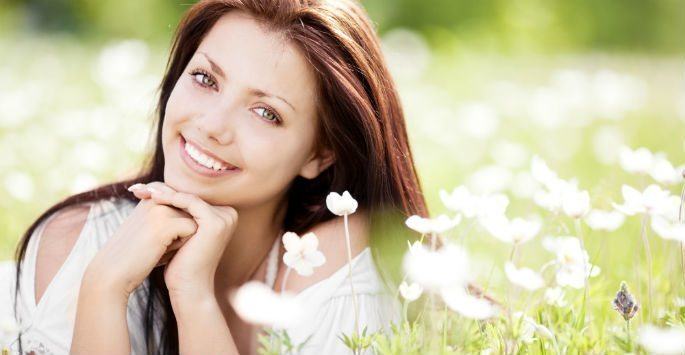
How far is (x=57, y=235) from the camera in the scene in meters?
2.45

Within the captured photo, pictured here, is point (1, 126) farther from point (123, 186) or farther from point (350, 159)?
→ point (350, 159)

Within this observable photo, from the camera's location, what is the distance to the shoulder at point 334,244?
233 cm

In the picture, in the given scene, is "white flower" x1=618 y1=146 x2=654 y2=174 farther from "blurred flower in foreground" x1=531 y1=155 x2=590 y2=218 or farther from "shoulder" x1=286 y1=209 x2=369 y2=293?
"shoulder" x1=286 y1=209 x2=369 y2=293

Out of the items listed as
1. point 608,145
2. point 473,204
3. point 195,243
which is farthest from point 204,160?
point 608,145

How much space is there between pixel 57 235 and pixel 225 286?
1.72ft

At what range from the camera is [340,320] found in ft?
7.28

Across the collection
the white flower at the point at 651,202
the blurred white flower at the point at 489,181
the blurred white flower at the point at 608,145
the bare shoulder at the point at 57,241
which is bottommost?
the bare shoulder at the point at 57,241

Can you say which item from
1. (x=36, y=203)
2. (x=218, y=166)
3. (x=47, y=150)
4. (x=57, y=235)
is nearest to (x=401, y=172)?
(x=218, y=166)

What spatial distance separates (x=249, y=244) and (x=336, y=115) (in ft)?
1.77

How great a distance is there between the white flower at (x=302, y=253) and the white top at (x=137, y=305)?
305 millimetres

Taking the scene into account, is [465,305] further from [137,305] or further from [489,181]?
[489,181]

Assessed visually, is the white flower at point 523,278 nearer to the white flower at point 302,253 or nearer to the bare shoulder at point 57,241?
the white flower at point 302,253

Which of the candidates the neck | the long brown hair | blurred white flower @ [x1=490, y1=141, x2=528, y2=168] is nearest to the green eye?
the long brown hair

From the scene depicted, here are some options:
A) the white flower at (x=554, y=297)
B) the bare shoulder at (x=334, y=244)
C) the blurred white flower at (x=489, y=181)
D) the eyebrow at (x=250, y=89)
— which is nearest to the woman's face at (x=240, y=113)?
the eyebrow at (x=250, y=89)
